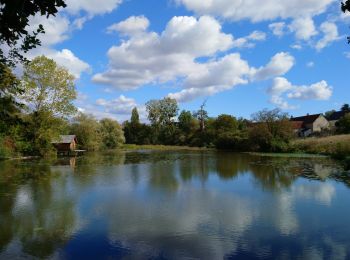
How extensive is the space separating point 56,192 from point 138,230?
6.33 meters

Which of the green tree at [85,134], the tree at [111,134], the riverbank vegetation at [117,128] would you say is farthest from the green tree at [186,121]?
the green tree at [85,134]

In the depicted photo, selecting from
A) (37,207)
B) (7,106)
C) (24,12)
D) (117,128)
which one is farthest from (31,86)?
(117,128)

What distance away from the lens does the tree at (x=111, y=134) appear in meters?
59.1

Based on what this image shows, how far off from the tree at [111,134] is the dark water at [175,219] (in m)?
43.1

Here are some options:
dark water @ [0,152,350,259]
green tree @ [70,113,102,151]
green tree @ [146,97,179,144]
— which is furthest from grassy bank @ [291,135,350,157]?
green tree @ [146,97,179,144]

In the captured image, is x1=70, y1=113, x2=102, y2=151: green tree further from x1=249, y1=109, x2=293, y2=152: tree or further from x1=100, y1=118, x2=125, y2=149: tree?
x1=249, y1=109, x2=293, y2=152: tree

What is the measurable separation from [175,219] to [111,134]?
52.3 m

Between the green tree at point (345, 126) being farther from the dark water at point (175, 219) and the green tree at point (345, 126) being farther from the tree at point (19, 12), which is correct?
the tree at point (19, 12)

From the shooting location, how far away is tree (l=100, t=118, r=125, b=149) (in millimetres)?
59053

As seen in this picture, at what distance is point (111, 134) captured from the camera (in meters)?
60.3

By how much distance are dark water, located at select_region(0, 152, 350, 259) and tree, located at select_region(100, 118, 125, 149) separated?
43.1 m

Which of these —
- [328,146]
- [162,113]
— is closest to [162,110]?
[162,113]

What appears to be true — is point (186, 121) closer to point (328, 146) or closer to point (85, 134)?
point (85, 134)

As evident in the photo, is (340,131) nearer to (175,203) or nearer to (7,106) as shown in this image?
(175,203)
